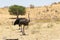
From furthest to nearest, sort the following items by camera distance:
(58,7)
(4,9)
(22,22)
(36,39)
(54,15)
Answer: (4,9)
(58,7)
(54,15)
(22,22)
(36,39)

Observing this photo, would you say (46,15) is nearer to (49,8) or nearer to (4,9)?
(49,8)

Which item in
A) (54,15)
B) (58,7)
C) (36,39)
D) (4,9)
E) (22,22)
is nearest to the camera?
(36,39)

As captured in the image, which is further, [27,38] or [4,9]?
[4,9]

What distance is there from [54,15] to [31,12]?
7.34 m

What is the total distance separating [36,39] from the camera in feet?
60.5

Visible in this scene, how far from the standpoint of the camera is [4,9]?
6950cm

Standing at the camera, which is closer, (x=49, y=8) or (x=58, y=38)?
(x=58, y=38)

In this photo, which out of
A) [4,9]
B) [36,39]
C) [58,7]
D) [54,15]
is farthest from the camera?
[4,9]

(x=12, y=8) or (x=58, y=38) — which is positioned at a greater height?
(x=58, y=38)

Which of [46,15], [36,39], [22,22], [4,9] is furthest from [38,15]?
[36,39]

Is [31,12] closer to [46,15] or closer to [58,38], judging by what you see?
[46,15]

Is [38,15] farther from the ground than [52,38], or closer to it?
closer to it

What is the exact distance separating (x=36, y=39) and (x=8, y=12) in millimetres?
47772

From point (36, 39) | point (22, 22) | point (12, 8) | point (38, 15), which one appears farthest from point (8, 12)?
point (36, 39)
